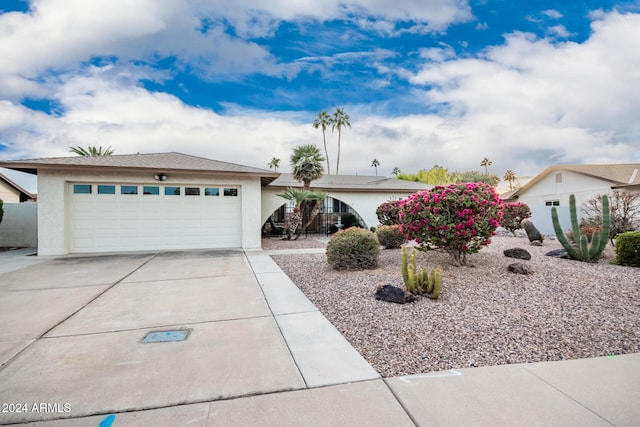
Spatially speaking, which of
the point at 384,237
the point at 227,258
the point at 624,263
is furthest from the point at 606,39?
the point at 227,258

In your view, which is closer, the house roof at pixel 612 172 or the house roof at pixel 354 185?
the house roof at pixel 612 172

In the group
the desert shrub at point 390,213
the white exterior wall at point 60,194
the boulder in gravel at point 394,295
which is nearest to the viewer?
the boulder in gravel at point 394,295

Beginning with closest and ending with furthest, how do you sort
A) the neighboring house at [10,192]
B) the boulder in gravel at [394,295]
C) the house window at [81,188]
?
the boulder in gravel at [394,295] → the house window at [81,188] → the neighboring house at [10,192]

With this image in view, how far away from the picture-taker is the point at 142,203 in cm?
1150

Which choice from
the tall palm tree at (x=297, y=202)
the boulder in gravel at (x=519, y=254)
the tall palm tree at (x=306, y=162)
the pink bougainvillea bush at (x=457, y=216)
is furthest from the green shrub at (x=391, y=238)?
the tall palm tree at (x=306, y=162)

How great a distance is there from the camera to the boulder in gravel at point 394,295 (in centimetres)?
509

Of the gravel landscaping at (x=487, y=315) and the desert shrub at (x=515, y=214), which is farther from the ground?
the desert shrub at (x=515, y=214)

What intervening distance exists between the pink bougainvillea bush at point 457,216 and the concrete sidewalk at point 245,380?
11.8 feet

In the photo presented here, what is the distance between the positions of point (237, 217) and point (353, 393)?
34.5ft

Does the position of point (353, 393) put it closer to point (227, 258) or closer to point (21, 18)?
point (227, 258)

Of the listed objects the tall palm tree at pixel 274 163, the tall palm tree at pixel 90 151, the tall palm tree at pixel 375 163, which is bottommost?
the tall palm tree at pixel 90 151

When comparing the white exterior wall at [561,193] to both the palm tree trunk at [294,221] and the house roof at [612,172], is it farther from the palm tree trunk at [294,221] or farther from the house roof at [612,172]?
the palm tree trunk at [294,221]

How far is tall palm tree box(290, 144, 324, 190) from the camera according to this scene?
16578 millimetres

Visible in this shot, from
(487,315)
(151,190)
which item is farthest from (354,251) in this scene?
(151,190)
